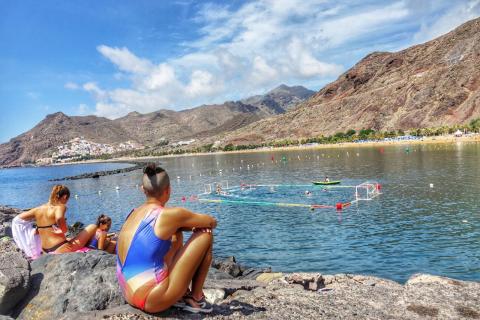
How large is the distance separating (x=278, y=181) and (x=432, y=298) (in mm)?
60254

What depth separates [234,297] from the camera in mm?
10461

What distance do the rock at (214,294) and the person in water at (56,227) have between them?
443cm

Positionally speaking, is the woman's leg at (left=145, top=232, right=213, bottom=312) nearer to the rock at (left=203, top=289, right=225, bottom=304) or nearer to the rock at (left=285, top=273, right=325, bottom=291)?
the rock at (left=203, top=289, right=225, bottom=304)

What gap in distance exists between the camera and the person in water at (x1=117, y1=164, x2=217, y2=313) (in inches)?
280

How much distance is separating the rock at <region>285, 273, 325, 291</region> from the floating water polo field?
29.6m

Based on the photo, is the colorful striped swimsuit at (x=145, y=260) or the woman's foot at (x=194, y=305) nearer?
the colorful striped swimsuit at (x=145, y=260)

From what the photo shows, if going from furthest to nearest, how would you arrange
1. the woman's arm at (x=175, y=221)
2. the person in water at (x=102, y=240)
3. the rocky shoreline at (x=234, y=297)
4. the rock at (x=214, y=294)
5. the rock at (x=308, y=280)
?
the person in water at (x=102, y=240)
the rock at (x=308, y=280)
the rock at (x=214, y=294)
the rocky shoreline at (x=234, y=297)
the woman's arm at (x=175, y=221)

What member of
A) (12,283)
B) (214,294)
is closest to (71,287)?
(12,283)

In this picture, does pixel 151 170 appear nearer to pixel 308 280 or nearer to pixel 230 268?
pixel 308 280

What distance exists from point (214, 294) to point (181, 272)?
147 inches

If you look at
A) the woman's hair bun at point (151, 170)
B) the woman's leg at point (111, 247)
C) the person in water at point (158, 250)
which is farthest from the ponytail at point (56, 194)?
the woman's hair bun at point (151, 170)

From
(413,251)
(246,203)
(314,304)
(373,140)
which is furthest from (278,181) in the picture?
(373,140)

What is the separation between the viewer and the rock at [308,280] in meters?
12.1

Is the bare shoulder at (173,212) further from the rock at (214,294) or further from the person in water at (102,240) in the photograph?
the person in water at (102,240)
